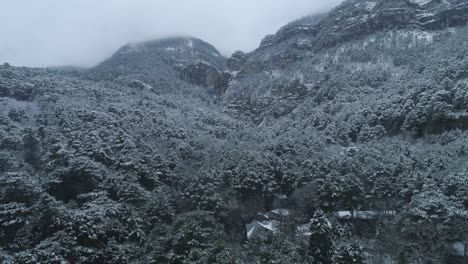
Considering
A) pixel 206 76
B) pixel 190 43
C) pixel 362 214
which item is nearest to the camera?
pixel 362 214

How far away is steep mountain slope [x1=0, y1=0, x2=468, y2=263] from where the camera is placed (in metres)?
36.1

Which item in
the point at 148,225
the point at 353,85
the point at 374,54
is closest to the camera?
the point at 148,225

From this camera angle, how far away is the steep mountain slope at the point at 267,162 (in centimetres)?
3606

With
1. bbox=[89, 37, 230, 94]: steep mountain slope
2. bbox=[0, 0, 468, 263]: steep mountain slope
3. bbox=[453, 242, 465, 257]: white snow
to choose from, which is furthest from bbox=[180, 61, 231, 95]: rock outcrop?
bbox=[453, 242, 465, 257]: white snow

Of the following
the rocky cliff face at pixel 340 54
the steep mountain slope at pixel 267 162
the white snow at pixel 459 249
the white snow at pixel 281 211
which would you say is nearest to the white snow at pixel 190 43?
the rocky cliff face at pixel 340 54

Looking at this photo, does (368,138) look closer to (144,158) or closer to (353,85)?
(353,85)

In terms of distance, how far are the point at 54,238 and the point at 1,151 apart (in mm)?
23192

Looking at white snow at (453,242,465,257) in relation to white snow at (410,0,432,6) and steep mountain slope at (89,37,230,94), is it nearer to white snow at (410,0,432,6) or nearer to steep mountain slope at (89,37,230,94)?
steep mountain slope at (89,37,230,94)

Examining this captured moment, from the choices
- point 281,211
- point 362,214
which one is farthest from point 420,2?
point 281,211

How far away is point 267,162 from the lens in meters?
57.1

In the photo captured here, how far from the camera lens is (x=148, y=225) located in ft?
143

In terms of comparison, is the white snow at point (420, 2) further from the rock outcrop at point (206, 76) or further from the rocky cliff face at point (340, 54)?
the rock outcrop at point (206, 76)

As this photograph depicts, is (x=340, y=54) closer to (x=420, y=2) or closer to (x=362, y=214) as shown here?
(x=420, y=2)

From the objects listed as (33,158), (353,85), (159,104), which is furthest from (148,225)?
(353,85)
